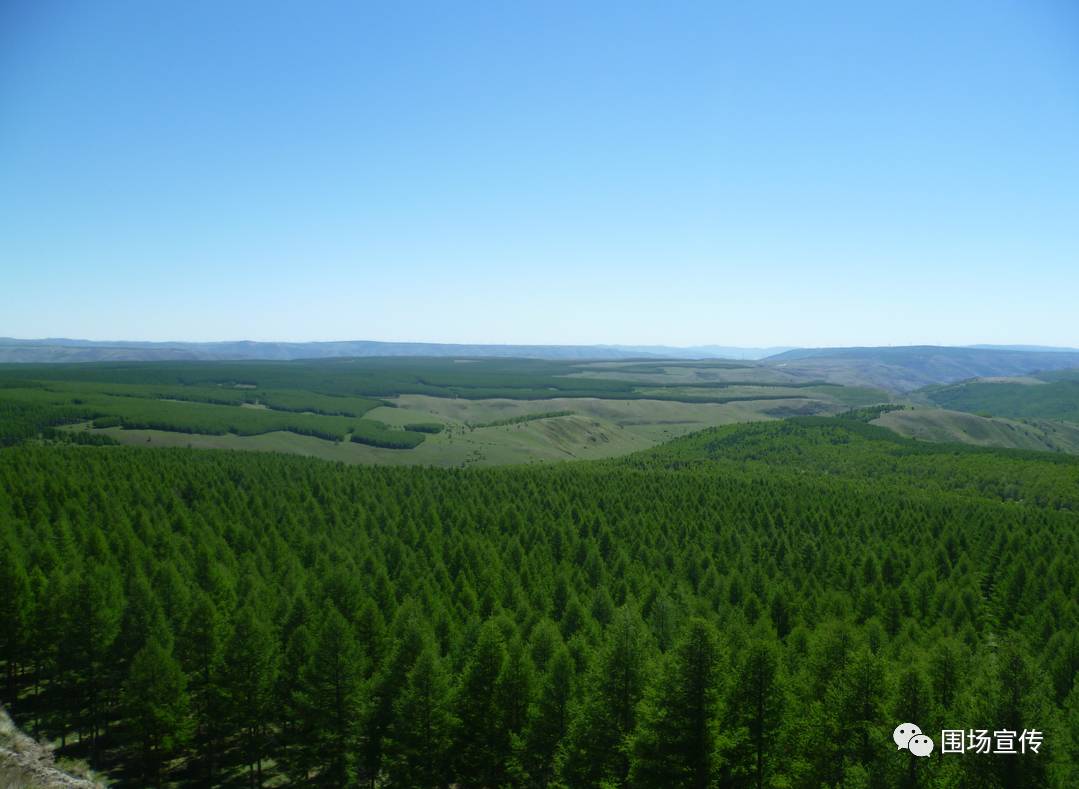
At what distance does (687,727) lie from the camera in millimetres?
29797

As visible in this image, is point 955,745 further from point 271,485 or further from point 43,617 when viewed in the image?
point 271,485

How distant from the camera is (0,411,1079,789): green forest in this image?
31562 mm

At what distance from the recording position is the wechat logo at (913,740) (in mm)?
28247

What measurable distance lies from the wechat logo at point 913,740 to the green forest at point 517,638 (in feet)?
2.42

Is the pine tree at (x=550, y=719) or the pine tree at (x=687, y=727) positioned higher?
the pine tree at (x=687, y=727)

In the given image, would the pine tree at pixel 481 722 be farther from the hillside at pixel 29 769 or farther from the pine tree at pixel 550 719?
the hillside at pixel 29 769

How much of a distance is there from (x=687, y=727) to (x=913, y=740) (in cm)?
955

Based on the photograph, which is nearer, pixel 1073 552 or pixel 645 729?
pixel 645 729

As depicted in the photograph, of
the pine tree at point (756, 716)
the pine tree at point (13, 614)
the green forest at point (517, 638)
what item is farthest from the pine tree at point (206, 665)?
the pine tree at point (756, 716)

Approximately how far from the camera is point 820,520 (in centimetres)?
11106

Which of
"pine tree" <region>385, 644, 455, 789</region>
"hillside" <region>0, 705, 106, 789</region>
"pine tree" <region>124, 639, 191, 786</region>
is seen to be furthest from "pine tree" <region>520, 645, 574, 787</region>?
"hillside" <region>0, 705, 106, 789</region>

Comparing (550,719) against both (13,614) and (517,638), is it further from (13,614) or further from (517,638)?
(13,614)

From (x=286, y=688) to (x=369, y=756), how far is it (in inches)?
351

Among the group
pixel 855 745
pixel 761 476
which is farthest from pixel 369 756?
pixel 761 476
